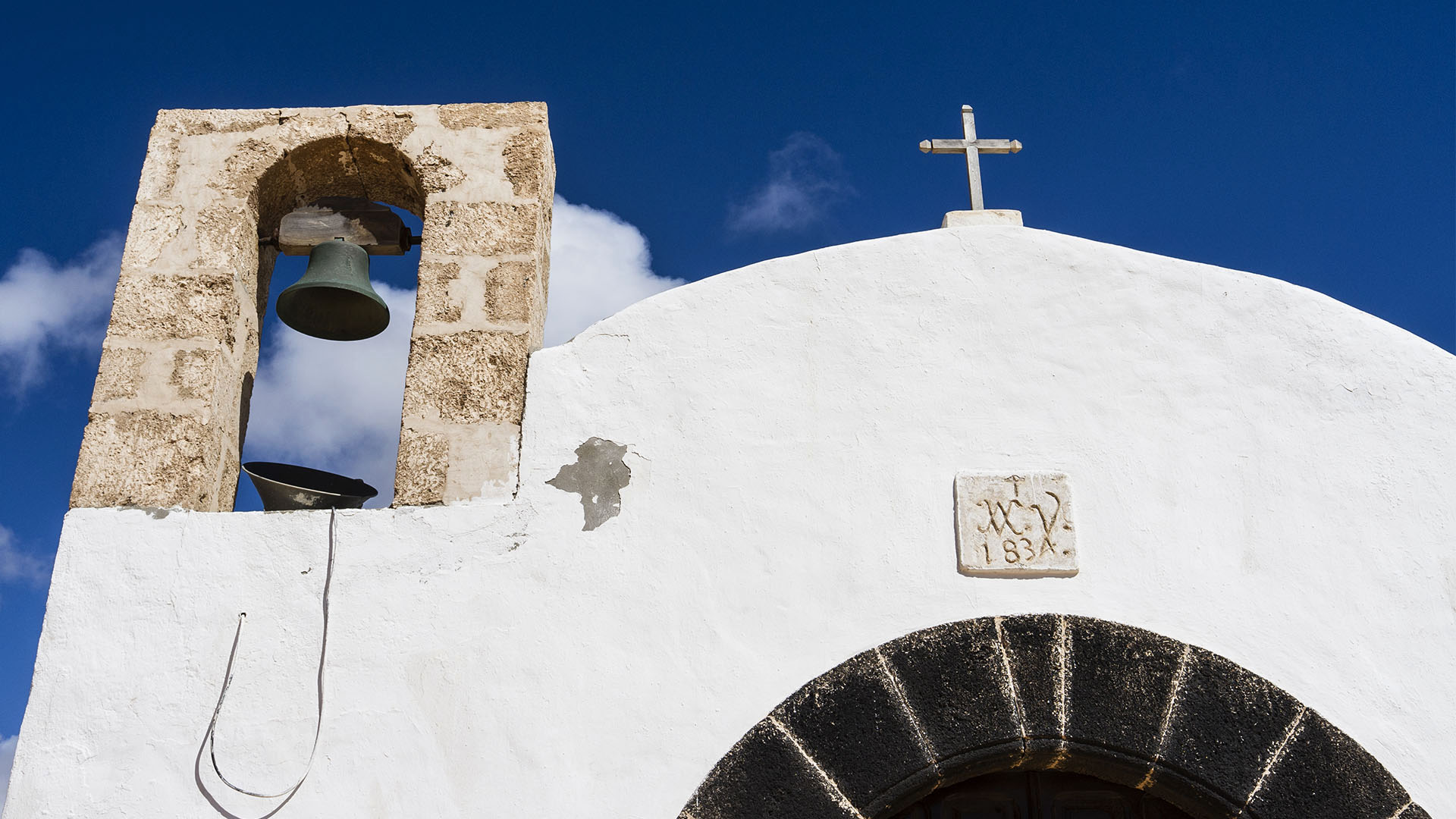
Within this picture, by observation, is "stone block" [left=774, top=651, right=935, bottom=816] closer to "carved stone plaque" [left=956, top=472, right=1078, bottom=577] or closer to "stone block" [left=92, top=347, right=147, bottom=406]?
A: "carved stone plaque" [left=956, top=472, right=1078, bottom=577]

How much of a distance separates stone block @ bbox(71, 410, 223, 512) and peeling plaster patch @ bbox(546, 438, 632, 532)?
1.00 metres

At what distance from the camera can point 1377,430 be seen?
117 inches

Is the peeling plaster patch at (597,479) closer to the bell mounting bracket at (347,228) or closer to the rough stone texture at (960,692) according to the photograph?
the rough stone texture at (960,692)

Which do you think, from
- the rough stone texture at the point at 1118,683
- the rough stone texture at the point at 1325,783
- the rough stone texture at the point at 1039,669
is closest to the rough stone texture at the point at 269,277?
the rough stone texture at the point at 1039,669

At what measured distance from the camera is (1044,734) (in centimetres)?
259

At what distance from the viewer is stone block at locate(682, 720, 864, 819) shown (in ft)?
8.28

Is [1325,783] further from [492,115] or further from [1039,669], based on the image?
[492,115]

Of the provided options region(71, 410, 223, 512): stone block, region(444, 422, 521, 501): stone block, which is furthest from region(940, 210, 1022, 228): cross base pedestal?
region(71, 410, 223, 512): stone block

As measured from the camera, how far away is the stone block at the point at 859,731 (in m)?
2.55

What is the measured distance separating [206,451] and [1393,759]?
127 inches

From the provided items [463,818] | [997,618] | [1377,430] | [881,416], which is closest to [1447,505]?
[1377,430]

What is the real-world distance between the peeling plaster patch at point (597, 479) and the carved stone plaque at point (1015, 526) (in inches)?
35.8

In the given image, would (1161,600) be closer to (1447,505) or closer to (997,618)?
(997,618)

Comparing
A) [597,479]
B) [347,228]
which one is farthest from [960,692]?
[347,228]
